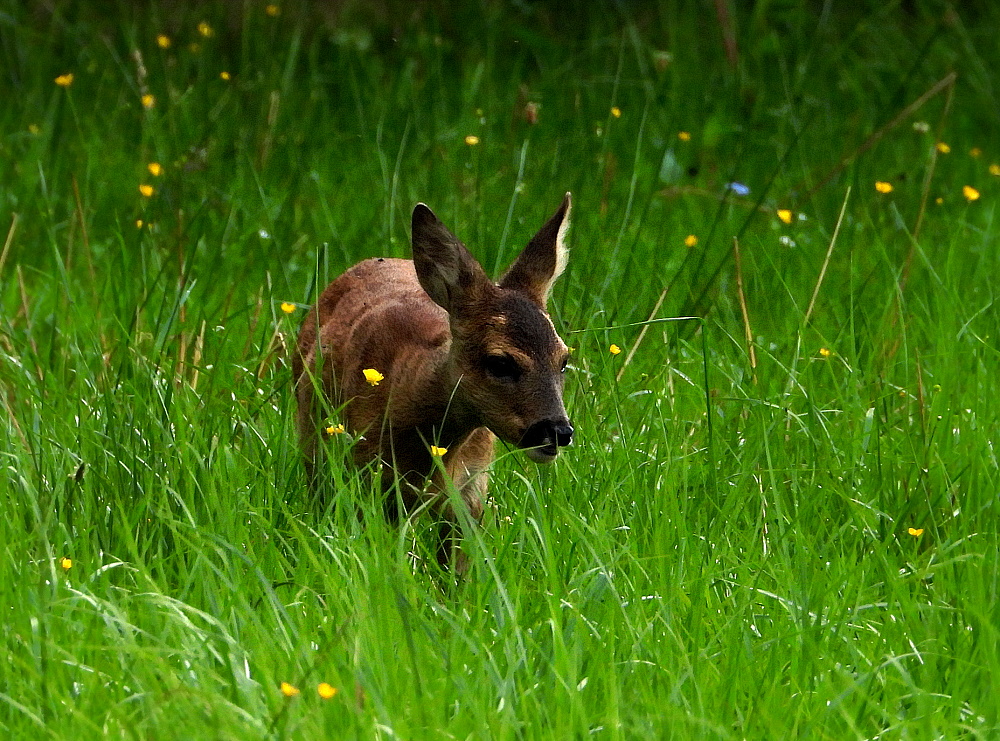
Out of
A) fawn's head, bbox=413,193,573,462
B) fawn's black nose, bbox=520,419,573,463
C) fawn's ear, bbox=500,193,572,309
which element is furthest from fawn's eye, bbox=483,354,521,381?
fawn's ear, bbox=500,193,572,309

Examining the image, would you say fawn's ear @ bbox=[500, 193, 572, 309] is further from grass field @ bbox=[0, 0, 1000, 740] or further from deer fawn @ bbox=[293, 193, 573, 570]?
grass field @ bbox=[0, 0, 1000, 740]

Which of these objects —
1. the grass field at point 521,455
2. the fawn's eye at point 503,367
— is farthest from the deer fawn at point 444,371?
the grass field at point 521,455

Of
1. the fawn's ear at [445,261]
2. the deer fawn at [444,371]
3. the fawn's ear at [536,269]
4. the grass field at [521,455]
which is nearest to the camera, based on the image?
the grass field at [521,455]

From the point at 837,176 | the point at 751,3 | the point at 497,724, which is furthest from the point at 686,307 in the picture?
the point at 751,3

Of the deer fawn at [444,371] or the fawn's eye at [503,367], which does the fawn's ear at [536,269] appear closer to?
the deer fawn at [444,371]

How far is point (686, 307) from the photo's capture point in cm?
510

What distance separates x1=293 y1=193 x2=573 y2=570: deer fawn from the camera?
3820 mm

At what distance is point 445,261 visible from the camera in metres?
4.04

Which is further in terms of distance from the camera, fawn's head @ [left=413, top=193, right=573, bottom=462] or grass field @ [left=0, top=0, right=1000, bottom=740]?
fawn's head @ [left=413, top=193, right=573, bottom=462]

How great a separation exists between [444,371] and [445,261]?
29cm

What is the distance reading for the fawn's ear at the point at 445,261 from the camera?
13.2ft

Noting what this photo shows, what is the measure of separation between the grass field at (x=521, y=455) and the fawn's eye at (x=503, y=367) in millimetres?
203

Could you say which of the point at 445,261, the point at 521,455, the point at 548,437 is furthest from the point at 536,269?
the point at 548,437

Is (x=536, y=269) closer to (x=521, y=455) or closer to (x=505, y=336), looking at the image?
(x=505, y=336)
